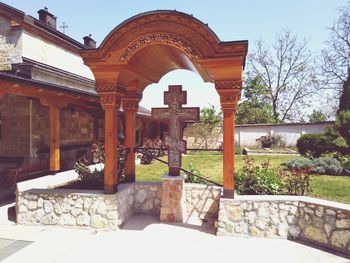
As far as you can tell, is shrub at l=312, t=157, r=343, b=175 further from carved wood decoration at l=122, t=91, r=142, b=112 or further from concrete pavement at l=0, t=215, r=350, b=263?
carved wood decoration at l=122, t=91, r=142, b=112

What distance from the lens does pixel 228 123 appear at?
5562 mm

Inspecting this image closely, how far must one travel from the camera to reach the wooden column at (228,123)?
5461mm

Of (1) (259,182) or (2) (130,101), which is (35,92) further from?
(1) (259,182)

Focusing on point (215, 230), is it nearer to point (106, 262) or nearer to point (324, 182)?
point (106, 262)

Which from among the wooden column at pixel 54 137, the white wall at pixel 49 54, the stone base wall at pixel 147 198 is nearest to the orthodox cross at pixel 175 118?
the stone base wall at pixel 147 198

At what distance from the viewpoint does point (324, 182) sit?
8422 mm

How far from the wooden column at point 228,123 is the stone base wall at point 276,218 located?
0.35m

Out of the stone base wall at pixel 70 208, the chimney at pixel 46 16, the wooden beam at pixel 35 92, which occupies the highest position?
the chimney at pixel 46 16

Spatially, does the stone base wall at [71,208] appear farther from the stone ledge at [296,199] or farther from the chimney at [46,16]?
the chimney at [46,16]

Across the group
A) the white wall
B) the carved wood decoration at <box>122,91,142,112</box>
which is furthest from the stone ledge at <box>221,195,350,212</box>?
the white wall

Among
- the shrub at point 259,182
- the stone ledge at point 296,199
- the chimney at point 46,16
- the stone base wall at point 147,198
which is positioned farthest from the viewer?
the chimney at point 46,16

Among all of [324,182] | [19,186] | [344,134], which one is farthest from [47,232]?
[344,134]

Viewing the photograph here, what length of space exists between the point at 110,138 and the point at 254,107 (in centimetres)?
2833

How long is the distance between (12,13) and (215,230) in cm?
1145
